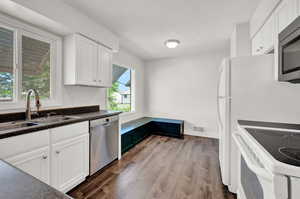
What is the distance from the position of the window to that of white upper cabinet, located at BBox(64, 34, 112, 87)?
1.48 metres

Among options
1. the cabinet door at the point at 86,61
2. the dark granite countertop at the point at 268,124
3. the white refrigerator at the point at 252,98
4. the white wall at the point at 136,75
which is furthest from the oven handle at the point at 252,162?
the white wall at the point at 136,75

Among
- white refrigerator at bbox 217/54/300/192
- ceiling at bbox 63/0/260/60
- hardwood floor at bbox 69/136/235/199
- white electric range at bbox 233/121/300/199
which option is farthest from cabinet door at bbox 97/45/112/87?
white electric range at bbox 233/121/300/199

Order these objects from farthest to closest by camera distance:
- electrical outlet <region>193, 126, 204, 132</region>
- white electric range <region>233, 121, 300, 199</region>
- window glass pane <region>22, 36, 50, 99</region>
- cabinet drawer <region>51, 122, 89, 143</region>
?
1. electrical outlet <region>193, 126, 204, 132</region>
2. window glass pane <region>22, 36, 50, 99</region>
3. cabinet drawer <region>51, 122, 89, 143</region>
4. white electric range <region>233, 121, 300, 199</region>

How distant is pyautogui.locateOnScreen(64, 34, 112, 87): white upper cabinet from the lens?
85.4 inches

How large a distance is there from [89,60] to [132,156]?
2.00m

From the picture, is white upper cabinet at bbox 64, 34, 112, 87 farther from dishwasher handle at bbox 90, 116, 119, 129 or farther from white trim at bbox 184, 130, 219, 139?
white trim at bbox 184, 130, 219, 139

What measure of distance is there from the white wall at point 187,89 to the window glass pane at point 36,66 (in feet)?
10.6

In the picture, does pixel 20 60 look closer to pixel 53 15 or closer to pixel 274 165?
pixel 53 15

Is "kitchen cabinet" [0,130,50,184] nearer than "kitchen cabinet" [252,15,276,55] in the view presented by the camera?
Yes

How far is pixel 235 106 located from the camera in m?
1.74

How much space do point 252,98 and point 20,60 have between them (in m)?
3.01

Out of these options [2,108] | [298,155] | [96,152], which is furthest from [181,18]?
[2,108]

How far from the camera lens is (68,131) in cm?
168

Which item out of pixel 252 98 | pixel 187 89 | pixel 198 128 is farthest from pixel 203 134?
pixel 252 98
